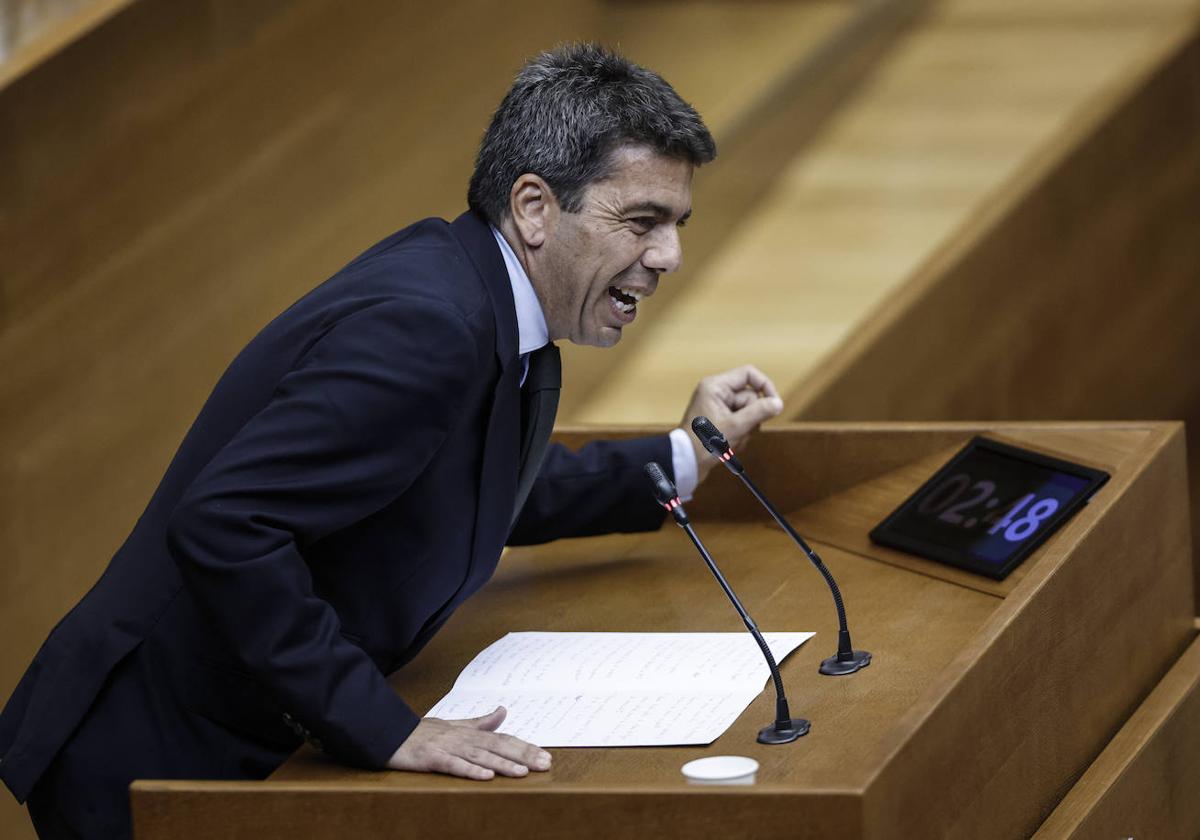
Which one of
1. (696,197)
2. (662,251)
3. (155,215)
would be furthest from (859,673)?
(696,197)

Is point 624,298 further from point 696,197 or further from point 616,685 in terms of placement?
point 696,197

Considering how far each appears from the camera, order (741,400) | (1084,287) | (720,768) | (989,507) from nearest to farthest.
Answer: (720,768), (989,507), (741,400), (1084,287)

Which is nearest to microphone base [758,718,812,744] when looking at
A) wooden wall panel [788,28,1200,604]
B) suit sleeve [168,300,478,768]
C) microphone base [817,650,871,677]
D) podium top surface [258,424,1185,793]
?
podium top surface [258,424,1185,793]

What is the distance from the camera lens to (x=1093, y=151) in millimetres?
4059

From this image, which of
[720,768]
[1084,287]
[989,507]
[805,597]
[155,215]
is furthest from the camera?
[1084,287]

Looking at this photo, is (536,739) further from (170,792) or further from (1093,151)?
(1093,151)

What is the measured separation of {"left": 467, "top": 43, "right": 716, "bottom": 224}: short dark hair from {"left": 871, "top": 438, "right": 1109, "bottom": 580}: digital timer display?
520 millimetres

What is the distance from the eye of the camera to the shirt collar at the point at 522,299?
1.72 m

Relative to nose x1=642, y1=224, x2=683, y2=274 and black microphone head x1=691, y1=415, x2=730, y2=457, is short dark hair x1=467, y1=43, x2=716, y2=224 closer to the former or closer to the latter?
nose x1=642, y1=224, x2=683, y2=274

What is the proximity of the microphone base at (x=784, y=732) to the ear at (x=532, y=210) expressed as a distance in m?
0.49

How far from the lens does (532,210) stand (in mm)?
1698

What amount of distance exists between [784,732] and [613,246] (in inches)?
18.2

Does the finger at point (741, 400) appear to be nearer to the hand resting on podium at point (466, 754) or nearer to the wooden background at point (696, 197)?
the hand resting on podium at point (466, 754)

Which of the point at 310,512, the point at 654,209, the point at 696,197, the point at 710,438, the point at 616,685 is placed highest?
the point at 654,209
